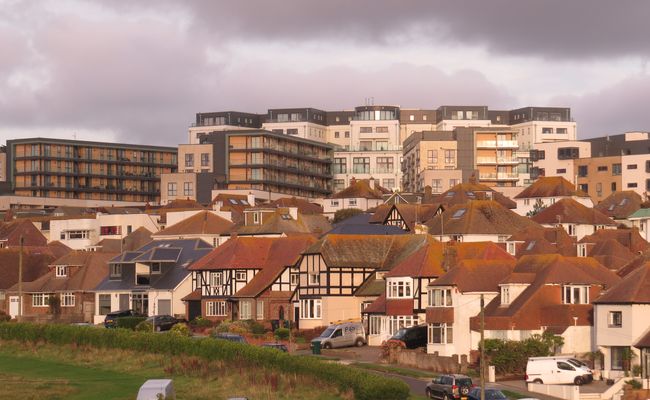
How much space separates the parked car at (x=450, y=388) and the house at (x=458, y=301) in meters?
18.4

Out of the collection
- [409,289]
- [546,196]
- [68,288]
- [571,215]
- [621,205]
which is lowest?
[68,288]

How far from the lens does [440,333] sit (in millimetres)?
94625

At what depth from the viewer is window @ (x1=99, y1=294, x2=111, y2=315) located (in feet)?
444

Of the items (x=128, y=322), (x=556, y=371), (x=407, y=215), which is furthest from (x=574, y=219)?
(x=556, y=371)

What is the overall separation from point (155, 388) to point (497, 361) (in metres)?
23.7

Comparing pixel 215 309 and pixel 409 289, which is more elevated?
pixel 409 289

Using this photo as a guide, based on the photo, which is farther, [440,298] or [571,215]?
[571,215]

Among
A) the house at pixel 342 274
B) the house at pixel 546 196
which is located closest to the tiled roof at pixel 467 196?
the house at pixel 546 196

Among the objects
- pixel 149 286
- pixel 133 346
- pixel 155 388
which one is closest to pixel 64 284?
pixel 149 286

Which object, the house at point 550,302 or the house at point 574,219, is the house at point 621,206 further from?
the house at point 550,302

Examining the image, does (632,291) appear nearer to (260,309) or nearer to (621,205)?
(260,309)

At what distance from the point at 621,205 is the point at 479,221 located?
1625 inches

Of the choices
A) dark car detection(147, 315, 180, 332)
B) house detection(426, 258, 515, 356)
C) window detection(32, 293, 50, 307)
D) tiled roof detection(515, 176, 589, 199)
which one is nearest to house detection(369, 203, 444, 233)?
tiled roof detection(515, 176, 589, 199)

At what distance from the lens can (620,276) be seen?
315ft
